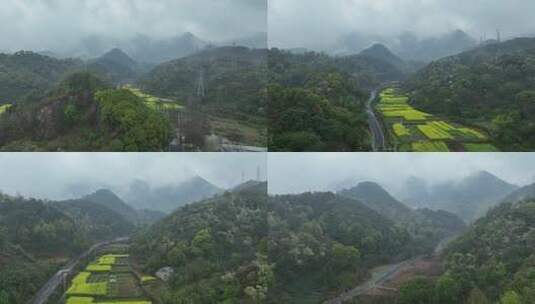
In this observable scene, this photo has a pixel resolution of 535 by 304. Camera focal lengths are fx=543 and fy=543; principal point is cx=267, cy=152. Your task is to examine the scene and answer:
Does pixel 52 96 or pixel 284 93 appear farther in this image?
pixel 284 93

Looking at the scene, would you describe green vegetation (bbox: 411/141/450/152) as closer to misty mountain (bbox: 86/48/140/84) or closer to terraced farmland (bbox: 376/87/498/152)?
terraced farmland (bbox: 376/87/498/152)

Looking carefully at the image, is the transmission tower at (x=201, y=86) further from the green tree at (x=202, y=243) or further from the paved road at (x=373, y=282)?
the paved road at (x=373, y=282)

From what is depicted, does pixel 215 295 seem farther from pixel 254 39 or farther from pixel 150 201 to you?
pixel 254 39

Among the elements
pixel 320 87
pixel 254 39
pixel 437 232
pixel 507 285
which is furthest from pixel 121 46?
pixel 507 285

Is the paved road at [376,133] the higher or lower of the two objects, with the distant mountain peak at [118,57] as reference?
lower

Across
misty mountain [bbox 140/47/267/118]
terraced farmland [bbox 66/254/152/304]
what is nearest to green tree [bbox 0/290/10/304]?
terraced farmland [bbox 66/254/152/304]

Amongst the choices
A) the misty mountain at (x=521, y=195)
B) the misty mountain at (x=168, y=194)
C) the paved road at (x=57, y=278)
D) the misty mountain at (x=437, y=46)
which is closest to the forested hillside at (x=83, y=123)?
the misty mountain at (x=168, y=194)
